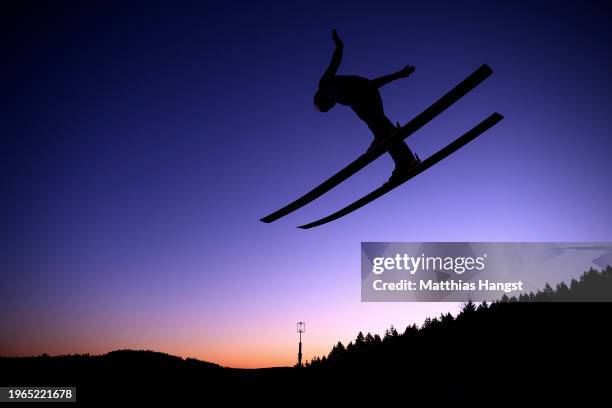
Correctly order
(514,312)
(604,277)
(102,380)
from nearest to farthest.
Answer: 1. (102,380)
2. (514,312)
3. (604,277)

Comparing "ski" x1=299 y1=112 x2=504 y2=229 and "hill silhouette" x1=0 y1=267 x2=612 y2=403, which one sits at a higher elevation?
"ski" x1=299 y1=112 x2=504 y2=229

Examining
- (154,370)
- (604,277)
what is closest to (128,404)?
(154,370)

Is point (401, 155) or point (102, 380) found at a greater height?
point (401, 155)

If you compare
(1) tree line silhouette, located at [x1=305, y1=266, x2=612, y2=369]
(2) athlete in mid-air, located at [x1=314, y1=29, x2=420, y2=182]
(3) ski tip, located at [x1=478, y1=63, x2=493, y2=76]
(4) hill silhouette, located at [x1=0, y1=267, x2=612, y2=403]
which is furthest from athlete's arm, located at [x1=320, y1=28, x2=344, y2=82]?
(1) tree line silhouette, located at [x1=305, y1=266, x2=612, y2=369]

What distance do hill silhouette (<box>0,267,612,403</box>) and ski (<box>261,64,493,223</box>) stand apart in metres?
20.1

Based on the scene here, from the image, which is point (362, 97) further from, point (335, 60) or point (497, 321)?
point (497, 321)

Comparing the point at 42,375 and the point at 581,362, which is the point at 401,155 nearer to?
the point at 42,375

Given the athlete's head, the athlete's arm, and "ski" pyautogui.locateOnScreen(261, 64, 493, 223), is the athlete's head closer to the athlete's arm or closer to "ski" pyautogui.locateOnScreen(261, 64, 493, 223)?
the athlete's arm

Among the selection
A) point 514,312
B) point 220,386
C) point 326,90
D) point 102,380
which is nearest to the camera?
point 326,90

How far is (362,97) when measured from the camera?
5055 millimetres

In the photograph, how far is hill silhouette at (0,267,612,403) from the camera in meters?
21.6

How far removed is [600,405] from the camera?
747 inches

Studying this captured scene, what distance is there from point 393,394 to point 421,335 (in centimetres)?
2130

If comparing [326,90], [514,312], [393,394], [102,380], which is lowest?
[393,394]
